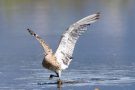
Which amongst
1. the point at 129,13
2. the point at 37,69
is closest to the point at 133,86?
the point at 37,69

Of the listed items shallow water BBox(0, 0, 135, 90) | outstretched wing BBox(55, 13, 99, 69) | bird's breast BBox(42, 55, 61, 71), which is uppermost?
outstretched wing BBox(55, 13, 99, 69)

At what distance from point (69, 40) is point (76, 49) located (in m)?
6.18

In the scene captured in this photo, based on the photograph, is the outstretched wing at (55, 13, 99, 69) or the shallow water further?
the shallow water

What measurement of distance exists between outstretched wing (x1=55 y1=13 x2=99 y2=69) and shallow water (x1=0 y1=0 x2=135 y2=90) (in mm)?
539

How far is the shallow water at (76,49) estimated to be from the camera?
16.6 meters

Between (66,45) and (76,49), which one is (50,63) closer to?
(66,45)

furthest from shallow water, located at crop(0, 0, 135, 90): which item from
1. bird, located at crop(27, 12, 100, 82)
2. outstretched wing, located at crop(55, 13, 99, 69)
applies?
outstretched wing, located at crop(55, 13, 99, 69)

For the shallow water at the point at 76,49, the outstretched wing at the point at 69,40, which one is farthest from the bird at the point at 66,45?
the shallow water at the point at 76,49

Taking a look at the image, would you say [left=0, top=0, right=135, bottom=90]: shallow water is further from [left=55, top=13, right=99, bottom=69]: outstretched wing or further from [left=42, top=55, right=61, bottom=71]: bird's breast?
[left=55, top=13, right=99, bottom=69]: outstretched wing

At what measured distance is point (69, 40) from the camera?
16016mm

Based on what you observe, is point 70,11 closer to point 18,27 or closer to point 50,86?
point 18,27

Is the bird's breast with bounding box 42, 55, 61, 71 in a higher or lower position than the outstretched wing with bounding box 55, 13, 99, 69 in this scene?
lower

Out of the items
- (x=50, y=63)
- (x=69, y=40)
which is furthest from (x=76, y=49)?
(x=50, y=63)

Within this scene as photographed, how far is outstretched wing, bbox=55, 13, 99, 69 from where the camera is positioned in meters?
16.0
